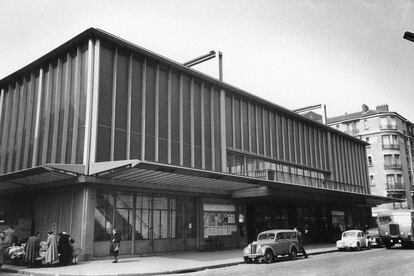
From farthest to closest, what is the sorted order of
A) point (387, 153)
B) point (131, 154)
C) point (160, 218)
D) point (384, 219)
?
point (387, 153)
point (384, 219)
point (160, 218)
point (131, 154)

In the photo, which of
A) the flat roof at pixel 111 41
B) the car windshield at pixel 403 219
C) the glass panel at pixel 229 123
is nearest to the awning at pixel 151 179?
the glass panel at pixel 229 123

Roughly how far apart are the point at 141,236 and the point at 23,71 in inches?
579

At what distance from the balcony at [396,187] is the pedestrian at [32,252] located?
5955 cm

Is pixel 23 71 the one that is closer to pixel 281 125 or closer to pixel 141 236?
pixel 141 236

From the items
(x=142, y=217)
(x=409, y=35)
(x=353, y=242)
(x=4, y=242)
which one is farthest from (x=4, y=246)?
(x=353, y=242)

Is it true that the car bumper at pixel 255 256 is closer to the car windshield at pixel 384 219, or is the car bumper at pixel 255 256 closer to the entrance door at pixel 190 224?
the entrance door at pixel 190 224

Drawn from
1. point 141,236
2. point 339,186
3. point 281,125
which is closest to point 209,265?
point 141,236

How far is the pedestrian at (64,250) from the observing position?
17.1 meters

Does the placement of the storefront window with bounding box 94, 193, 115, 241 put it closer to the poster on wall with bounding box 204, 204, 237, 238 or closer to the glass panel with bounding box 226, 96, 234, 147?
the poster on wall with bounding box 204, 204, 237, 238

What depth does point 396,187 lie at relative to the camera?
63.5 metres

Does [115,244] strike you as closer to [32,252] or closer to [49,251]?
[49,251]

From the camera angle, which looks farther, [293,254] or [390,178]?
[390,178]

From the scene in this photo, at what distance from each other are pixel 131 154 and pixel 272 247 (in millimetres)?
9242

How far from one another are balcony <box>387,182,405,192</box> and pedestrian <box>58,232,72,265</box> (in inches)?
2299
